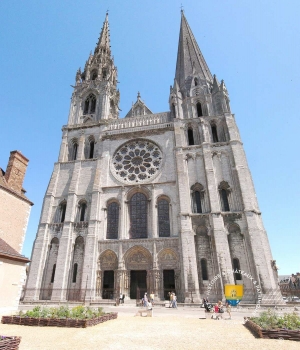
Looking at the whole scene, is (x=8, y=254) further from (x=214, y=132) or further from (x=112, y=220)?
(x=214, y=132)

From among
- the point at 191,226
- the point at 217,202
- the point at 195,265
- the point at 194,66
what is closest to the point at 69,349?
the point at 195,265

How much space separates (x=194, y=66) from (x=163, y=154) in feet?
53.7

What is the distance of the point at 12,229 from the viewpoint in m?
15.6

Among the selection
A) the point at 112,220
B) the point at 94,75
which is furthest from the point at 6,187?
the point at 94,75

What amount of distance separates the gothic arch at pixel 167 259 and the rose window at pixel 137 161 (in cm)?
806

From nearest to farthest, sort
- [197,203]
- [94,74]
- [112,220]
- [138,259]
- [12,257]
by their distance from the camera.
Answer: [12,257]
[138,259]
[197,203]
[112,220]
[94,74]

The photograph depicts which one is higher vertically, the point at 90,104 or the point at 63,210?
the point at 90,104

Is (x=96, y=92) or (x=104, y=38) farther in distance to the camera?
(x=104, y=38)

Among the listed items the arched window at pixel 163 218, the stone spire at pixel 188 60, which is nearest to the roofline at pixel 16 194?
Answer: the arched window at pixel 163 218

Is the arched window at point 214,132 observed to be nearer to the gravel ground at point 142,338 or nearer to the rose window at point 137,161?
the rose window at point 137,161

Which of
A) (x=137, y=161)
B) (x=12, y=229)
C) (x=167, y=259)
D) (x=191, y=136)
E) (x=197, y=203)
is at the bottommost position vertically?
(x=167, y=259)

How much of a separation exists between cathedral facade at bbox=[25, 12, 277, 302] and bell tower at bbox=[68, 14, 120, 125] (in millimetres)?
332

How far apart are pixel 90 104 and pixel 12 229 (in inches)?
884

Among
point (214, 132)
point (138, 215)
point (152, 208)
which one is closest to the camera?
point (152, 208)
